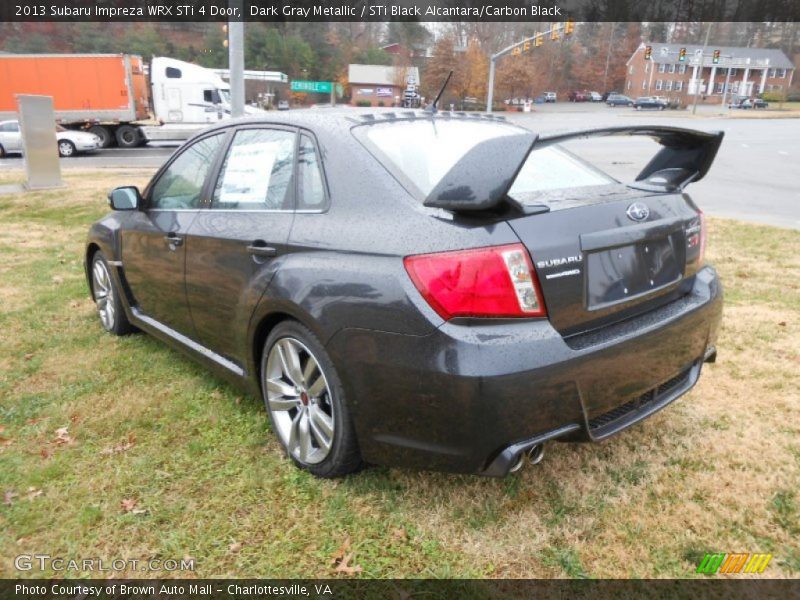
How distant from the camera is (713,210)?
10000 millimetres

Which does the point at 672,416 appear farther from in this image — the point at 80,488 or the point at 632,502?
the point at 80,488

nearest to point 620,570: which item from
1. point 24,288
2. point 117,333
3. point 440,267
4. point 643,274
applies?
point 643,274

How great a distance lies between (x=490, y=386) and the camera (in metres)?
1.96

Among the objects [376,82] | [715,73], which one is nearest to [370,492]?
[376,82]

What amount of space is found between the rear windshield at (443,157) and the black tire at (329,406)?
73 cm

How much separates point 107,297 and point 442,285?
11.1 feet

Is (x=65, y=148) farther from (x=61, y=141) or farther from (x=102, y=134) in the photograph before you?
(x=102, y=134)

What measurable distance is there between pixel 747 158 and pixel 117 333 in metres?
20.6

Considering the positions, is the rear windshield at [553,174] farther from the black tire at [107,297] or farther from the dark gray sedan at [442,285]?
the black tire at [107,297]

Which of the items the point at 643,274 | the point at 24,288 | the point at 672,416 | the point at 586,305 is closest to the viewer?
the point at 586,305

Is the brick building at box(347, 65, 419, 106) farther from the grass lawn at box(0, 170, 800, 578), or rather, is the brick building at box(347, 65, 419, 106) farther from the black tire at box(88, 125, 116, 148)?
the grass lawn at box(0, 170, 800, 578)

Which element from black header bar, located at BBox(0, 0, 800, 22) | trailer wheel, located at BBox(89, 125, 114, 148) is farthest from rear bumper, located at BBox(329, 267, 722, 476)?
black header bar, located at BBox(0, 0, 800, 22)

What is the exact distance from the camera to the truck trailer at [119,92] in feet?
83.1

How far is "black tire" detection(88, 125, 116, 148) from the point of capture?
26456mm
